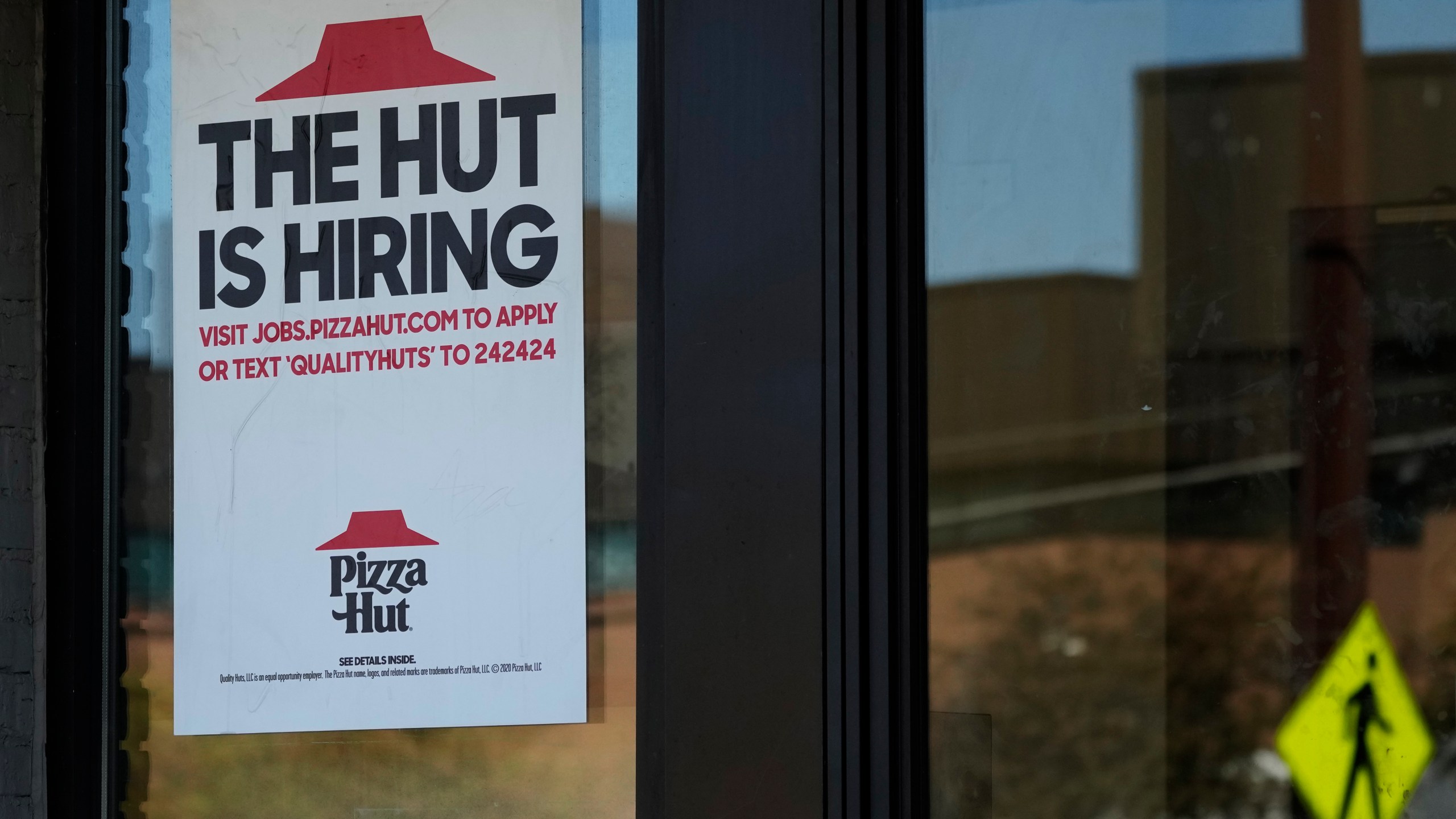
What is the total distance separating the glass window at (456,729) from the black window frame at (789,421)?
1.07 ft

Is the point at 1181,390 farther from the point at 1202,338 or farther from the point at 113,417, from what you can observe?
the point at 113,417

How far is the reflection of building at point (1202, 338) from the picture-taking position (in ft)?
7.23

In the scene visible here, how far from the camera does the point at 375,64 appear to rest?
2953 mm

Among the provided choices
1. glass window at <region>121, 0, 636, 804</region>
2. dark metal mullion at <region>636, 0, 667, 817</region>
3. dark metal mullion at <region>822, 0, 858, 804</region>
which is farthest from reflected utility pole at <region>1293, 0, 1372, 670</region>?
glass window at <region>121, 0, 636, 804</region>

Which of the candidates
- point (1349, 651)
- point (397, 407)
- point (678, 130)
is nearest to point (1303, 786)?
point (1349, 651)

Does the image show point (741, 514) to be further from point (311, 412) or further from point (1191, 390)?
point (311, 412)

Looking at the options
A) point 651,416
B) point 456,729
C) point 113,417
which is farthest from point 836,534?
point 113,417

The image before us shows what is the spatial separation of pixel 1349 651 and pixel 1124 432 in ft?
1.54

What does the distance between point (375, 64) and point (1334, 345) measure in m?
1.90

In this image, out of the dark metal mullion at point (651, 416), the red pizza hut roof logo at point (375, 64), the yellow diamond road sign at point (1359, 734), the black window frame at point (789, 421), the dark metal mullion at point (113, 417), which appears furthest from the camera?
the dark metal mullion at point (113, 417)

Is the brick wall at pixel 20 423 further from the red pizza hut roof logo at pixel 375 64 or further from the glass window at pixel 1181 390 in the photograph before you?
the glass window at pixel 1181 390

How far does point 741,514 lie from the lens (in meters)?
2.32

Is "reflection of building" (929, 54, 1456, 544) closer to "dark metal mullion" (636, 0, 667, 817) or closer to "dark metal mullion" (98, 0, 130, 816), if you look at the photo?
"dark metal mullion" (636, 0, 667, 817)

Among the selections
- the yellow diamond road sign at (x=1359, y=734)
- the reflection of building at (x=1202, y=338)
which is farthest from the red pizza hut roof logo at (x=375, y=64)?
the yellow diamond road sign at (x=1359, y=734)
